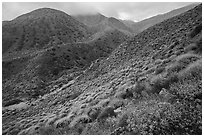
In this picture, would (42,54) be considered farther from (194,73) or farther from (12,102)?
(194,73)

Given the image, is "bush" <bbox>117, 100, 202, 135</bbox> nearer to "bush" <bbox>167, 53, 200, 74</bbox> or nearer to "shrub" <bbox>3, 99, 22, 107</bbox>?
"bush" <bbox>167, 53, 200, 74</bbox>

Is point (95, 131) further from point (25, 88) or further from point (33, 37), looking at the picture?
point (33, 37)

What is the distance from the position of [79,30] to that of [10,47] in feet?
110

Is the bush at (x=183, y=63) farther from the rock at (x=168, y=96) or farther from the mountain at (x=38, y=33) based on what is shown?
the mountain at (x=38, y=33)

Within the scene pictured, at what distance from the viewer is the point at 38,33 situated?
84.1 m

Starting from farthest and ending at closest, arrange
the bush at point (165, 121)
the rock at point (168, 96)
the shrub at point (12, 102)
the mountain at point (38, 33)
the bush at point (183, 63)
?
the mountain at point (38, 33) → the shrub at point (12, 102) → the bush at point (183, 63) → the rock at point (168, 96) → the bush at point (165, 121)

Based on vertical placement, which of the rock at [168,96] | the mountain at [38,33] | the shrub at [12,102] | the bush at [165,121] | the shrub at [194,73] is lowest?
the shrub at [12,102]

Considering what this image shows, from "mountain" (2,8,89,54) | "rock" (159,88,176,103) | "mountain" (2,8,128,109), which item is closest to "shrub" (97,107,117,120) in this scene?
"rock" (159,88,176,103)

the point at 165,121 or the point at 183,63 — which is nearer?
the point at 165,121

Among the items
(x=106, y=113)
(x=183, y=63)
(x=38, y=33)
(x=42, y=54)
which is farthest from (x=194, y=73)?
(x=38, y=33)

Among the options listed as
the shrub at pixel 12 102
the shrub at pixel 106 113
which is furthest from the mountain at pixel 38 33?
the shrub at pixel 106 113

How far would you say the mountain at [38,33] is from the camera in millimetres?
75438

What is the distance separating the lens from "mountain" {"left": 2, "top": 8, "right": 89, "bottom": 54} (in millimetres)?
75438

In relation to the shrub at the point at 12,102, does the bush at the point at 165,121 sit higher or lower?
higher
